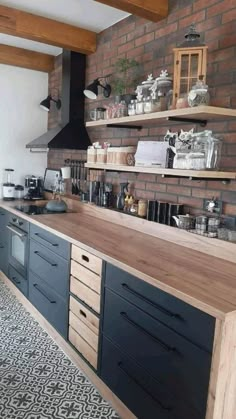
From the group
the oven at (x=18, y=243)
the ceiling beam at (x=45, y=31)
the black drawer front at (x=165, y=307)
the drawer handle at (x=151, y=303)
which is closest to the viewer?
the black drawer front at (x=165, y=307)

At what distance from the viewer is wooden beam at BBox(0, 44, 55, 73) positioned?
11.9 feet

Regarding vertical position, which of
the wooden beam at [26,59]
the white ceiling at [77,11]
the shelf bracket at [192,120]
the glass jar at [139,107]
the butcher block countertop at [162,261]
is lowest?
the butcher block countertop at [162,261]

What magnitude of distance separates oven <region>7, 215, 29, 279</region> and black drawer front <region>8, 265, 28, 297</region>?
5 cm

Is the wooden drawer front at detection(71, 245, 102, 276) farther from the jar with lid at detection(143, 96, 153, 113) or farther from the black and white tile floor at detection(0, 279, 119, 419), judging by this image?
the jar with lid at detection(143, 96, 153, 113)

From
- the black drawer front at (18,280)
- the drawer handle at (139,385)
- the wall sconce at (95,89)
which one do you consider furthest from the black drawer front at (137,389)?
the wall sconce at (95,89)

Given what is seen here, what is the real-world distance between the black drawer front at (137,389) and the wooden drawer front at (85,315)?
12 cm

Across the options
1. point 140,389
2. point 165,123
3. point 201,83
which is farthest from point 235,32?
point 140,389

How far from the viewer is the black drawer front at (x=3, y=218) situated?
132 inches

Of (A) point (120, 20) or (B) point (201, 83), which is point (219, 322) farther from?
(A) point (120, 20)

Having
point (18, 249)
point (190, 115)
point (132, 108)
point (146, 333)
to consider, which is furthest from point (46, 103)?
point (146, 333)

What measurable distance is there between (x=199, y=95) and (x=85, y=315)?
1.43 meters

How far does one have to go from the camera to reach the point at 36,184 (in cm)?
400

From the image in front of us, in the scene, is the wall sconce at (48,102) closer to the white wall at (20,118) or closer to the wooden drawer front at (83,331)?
the white wall at (20,118)

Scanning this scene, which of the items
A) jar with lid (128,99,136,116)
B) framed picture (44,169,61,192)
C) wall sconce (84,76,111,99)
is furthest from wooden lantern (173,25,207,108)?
framed picture (44,169,61,192)
